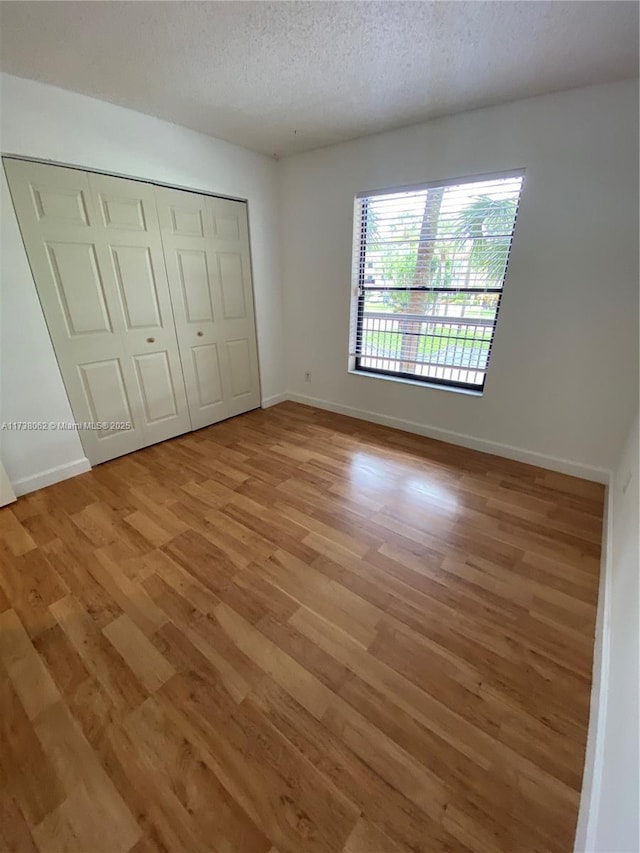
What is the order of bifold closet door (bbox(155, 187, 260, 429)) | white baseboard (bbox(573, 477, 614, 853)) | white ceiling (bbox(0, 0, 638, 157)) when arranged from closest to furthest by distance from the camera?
white baseboard (bbox(573, 477, 614, 853))
white ceiling (bbox(0, 0, 638, 157))
bifold closet door (bbox(155, 187, 260, 429))

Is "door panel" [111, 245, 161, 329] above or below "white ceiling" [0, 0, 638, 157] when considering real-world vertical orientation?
below

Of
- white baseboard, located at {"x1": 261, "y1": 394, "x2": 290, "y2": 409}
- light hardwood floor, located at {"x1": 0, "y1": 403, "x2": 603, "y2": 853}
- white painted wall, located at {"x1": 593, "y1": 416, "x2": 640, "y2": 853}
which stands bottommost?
light hardwood floor, located at {"x1": 0, "y1": 403, "x2": 603, "y2": 853}

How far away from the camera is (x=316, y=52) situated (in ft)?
5.82

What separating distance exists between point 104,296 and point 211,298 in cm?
92

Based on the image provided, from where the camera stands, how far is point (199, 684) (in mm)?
1305

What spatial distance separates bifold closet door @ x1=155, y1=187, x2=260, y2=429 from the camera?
2.86 metres

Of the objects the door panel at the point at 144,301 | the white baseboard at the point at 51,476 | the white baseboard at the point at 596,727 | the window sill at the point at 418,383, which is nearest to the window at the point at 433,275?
the window sill at the point at 418,383

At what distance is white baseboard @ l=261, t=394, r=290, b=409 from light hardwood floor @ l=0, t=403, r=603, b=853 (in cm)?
174

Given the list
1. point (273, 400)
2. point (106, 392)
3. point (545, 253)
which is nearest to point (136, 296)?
point (106, 392)

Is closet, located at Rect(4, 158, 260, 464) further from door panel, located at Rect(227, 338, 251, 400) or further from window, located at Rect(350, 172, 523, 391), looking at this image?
window, located at Rect(350, 172, 523, 391)

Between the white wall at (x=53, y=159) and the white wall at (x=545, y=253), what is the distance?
104 cm

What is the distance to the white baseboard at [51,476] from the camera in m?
2.40

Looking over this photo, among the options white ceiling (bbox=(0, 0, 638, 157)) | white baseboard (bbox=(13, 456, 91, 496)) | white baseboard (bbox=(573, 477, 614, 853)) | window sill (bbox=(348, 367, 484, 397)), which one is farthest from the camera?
window sill (bbox=(348, 367, 484, 397))

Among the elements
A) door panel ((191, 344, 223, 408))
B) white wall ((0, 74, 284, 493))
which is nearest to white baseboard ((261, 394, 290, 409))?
door panel ((191, 344, 223, 408))
